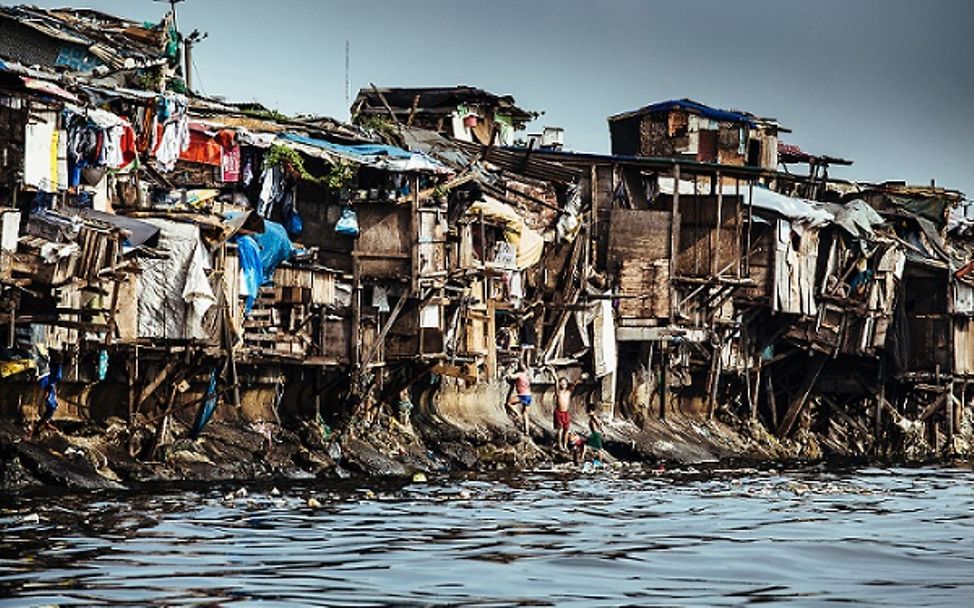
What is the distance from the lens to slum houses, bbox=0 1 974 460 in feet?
99.1

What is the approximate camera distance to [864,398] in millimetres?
60375

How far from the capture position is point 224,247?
32812mm

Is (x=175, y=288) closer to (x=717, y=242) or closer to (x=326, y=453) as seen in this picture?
(x=326, y=453)

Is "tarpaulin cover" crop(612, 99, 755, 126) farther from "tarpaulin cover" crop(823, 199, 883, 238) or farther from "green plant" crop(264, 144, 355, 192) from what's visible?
"green plant" crop(264, 144, 355, 192)

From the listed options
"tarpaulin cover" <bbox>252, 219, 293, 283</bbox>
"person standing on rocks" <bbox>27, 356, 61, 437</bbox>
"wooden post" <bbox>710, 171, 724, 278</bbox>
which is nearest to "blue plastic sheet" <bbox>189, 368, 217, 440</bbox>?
"tarpaulin cover" <bbox>252, 219, 293, 283</bbox>

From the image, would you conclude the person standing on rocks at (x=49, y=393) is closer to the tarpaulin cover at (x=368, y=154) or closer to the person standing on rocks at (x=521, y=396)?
the tarpaulin cover at (x=368, y=154)

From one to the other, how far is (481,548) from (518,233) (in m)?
25.5

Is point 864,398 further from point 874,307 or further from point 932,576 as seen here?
point 932,576

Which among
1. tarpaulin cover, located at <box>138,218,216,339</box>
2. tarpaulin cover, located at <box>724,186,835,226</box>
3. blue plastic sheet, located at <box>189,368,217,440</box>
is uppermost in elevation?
tarpaulin cover, located at <box>724,186,835,226</box>

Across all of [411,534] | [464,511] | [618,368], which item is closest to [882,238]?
[618,368]

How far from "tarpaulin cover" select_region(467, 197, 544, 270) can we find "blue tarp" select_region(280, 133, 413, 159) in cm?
417

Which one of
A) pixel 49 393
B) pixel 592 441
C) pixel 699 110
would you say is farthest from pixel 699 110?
pixel 49 393

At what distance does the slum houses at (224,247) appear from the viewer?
1141 inches

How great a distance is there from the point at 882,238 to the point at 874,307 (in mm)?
2236
